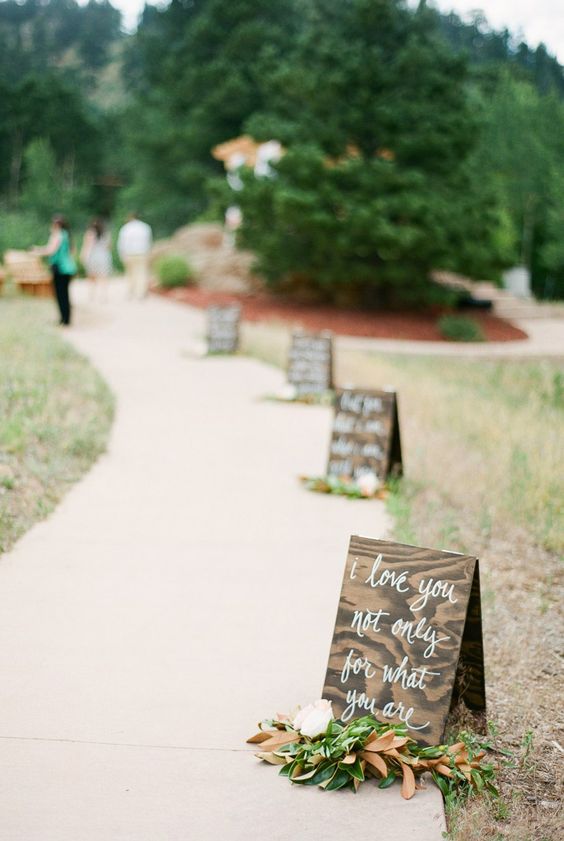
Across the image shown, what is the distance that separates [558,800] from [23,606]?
2.50 meters

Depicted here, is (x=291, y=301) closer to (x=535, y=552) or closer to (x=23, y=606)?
(x=535, y=552)

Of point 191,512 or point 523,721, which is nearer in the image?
point 523,721

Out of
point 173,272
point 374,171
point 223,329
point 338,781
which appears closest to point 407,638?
point 338,781

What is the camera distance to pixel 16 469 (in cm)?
608

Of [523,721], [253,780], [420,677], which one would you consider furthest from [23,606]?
[523,721]

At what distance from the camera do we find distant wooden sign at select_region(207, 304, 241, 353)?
13328 millimetres

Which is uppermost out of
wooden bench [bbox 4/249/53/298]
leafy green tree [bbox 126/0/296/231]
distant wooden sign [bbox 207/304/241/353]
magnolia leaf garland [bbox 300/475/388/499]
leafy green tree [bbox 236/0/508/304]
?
leafy green tree [bbox 126/0/296/231]

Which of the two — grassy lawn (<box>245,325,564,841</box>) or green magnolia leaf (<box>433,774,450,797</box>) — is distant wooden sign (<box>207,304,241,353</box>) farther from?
green magnolia leaf (<box>433,774,450,797</box>)

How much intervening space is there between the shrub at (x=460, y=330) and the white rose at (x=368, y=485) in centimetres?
1462

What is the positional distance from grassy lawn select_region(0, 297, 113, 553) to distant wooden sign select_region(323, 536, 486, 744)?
2.40 meters

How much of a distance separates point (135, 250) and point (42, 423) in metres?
A: 12.2

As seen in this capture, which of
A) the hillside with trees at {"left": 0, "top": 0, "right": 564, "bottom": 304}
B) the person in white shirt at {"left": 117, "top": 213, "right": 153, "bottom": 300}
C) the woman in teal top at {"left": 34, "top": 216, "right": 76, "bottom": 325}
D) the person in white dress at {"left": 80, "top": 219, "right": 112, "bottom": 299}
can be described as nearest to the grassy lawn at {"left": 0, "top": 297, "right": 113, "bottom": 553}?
the woman in teal top at {"left": 34, "top": 216, "right": 76, "bottom": 325}

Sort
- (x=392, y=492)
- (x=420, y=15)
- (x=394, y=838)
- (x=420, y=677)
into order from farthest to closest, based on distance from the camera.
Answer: (x=420, y=15), (x=392, y=492), (x=420, y=677), (x=394, y=838)

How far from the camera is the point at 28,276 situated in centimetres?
1806
